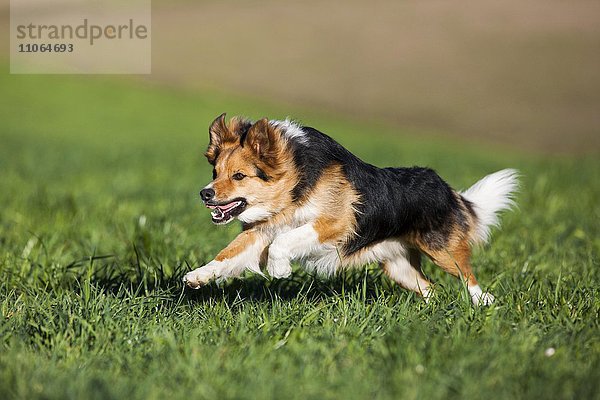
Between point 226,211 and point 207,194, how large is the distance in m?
0.20

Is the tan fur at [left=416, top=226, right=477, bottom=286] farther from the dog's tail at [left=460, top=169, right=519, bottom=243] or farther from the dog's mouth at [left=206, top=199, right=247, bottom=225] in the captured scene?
the dog's mouth at [left=206, top=199, right=247, bottom=225]

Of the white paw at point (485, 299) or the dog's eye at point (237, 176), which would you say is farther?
the dog's eye at point (237, 176)

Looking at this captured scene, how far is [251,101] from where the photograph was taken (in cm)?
3103

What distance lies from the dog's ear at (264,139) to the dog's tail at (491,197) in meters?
1.77

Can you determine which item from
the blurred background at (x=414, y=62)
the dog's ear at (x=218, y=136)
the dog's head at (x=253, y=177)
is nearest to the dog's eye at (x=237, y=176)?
the dog's head at (x=253, y=177)

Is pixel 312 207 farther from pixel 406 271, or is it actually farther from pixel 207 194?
pixel 406 271

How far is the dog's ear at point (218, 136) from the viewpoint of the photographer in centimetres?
516

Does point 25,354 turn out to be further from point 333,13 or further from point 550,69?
point 333,13

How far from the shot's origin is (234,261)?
5.02 m

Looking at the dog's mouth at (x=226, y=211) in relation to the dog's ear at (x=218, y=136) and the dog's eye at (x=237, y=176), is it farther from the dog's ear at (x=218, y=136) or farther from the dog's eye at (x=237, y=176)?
the dog's ear at (x=218, y=136)

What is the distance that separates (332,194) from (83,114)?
2342cm

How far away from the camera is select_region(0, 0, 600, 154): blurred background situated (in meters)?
30.0

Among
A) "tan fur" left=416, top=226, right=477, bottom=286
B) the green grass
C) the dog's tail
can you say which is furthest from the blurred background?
"tan fur" left=416, top=226, right=477, bottom=286

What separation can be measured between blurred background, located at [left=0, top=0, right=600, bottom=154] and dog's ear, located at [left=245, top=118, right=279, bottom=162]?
2222cm
